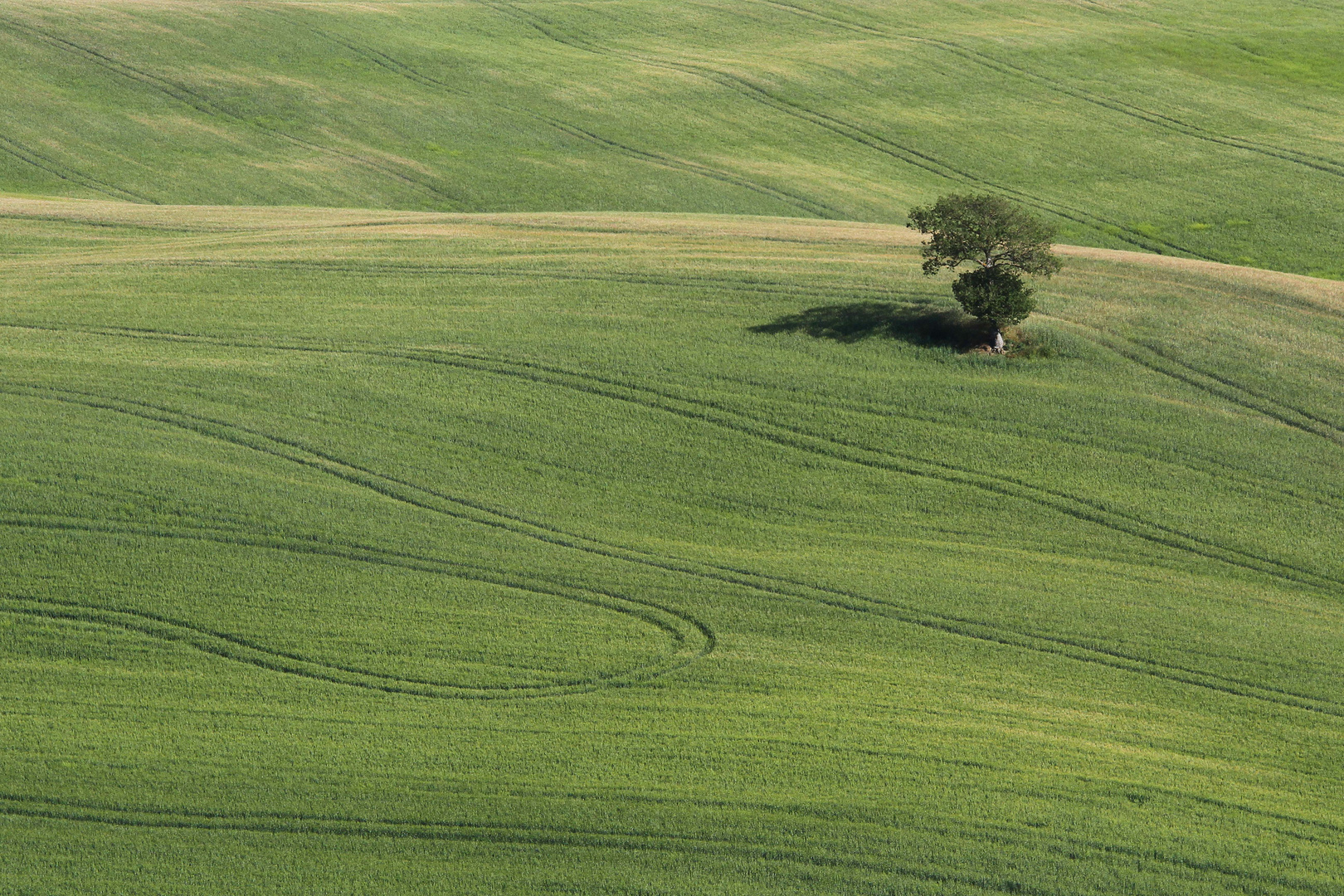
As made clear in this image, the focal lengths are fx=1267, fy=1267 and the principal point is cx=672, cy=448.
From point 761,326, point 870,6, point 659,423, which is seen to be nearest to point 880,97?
point 870,6

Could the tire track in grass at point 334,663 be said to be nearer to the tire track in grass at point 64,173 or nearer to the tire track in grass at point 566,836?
the tire track in grass at point 566,836

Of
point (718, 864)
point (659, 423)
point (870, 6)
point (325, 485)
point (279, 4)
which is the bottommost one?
point (718, 864)

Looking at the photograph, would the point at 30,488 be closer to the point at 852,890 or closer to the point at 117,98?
the point at 852,890

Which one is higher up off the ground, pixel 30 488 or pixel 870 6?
pixel 870 6

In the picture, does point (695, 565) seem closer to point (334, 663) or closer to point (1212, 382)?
point (334, 663)

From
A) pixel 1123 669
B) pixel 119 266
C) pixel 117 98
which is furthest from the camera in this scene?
pixel 117 98

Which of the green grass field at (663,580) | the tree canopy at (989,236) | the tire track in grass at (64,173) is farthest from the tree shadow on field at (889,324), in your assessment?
the tire track in grass at (64,173)

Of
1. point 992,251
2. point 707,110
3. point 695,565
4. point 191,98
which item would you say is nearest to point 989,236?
point 992,251

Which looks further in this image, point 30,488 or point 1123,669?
point 30,488
